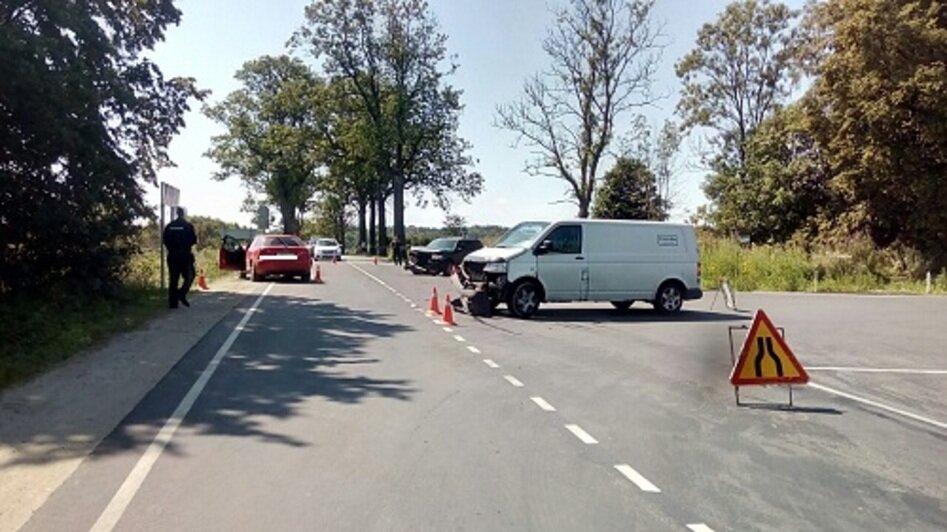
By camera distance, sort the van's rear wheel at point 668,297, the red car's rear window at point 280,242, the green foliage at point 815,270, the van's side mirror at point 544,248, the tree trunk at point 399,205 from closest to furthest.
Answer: the van's side mirror at point 544,248
the van's rear wheel at point 668,297
the red car's rear window at point 280,242
the green foliage at point 815,270
the tree trunk at point 399,205

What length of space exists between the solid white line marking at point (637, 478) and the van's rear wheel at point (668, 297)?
44.4 feet

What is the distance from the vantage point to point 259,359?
12.2m

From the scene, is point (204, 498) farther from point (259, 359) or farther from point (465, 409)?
point (259, 359)

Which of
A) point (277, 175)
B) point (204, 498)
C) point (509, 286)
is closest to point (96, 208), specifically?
point (509, 286)

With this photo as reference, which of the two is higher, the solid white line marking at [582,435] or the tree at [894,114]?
the tree at [894,114]

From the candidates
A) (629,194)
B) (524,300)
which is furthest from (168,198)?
(629,194)

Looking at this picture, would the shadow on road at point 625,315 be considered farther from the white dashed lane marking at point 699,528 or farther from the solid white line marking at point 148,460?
the white dashed lane marking at point 699,528

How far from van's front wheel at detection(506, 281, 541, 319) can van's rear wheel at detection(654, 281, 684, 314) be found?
314 cm

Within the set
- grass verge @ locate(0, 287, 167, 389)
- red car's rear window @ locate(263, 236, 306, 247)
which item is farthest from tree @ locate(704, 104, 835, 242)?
grass verge @ locate(0, 287, 167, 389)

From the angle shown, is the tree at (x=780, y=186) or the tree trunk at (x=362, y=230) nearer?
the tree at (x=780, y=186)

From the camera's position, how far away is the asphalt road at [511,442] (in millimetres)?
5676

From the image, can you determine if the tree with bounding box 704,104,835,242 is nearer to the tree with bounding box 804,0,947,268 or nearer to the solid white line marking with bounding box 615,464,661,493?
the tree with bounding box 804,0,947,268

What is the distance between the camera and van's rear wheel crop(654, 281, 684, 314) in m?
20.0

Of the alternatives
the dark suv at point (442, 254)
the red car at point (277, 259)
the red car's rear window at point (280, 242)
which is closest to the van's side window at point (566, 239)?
the red car at point (277, 259)
